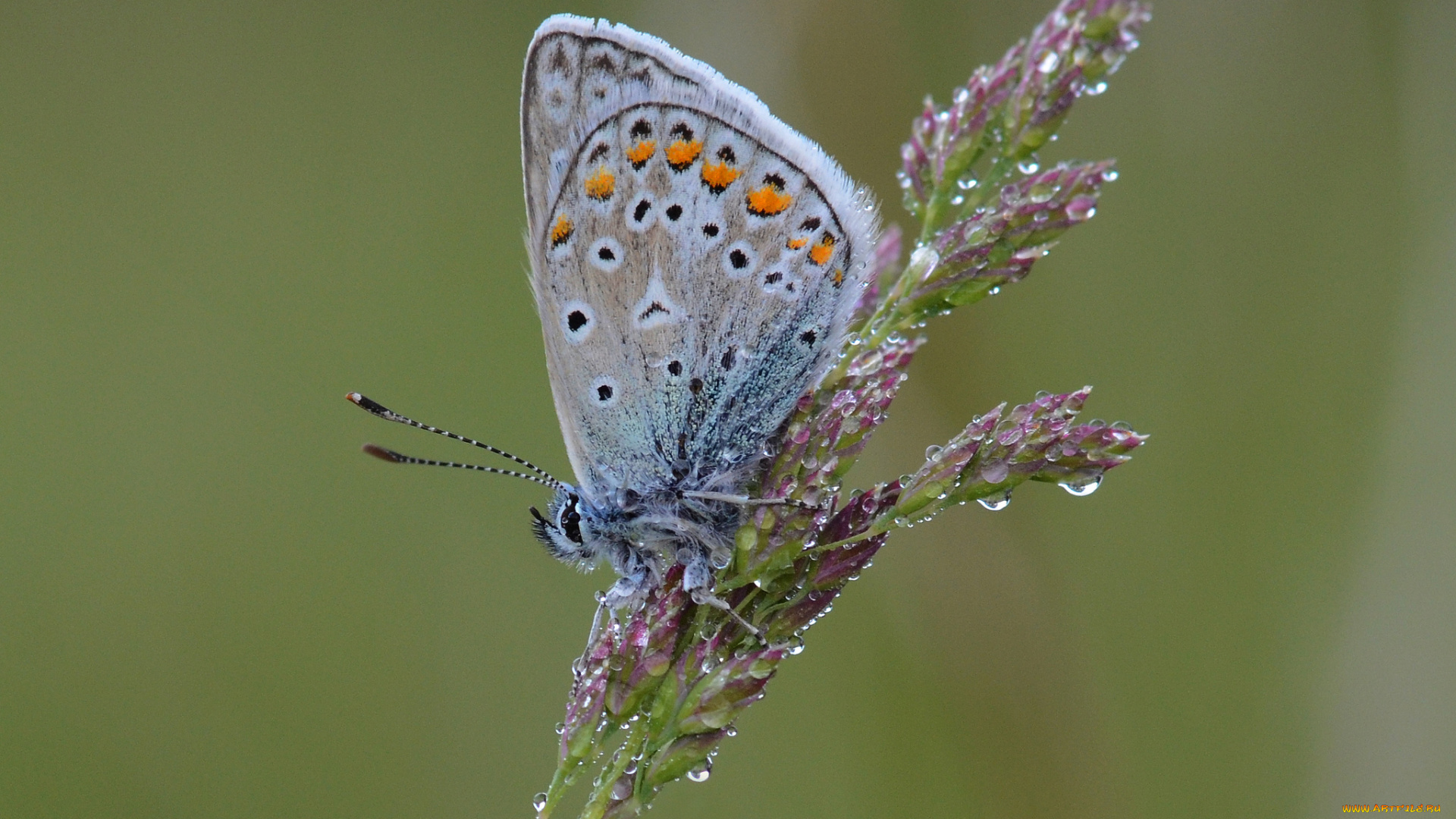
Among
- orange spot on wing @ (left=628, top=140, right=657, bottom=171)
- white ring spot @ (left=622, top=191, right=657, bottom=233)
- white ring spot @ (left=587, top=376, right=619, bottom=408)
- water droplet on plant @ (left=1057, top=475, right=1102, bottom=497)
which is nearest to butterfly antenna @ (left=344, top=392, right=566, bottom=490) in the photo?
white ring spot @ (left=587, top=376, right=619, bottom=408)

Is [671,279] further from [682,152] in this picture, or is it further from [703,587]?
[703,587]

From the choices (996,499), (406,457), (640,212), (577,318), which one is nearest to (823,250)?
(640,212)

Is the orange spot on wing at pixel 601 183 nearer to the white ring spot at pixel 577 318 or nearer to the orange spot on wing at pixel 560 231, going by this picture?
the orange spot on wing at pixel 560 231

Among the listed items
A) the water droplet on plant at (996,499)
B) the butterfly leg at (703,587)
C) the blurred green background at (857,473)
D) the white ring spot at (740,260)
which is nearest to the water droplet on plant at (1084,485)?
the water droplet on plant at (996,499)

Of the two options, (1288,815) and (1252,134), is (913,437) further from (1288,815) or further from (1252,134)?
(1252,134)

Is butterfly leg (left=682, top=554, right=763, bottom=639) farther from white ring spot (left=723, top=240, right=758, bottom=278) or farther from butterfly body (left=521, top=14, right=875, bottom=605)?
white ring spot (left=723, top=240, right=758, bottom=278)

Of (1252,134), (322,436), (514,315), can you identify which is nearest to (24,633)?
(322,436)
